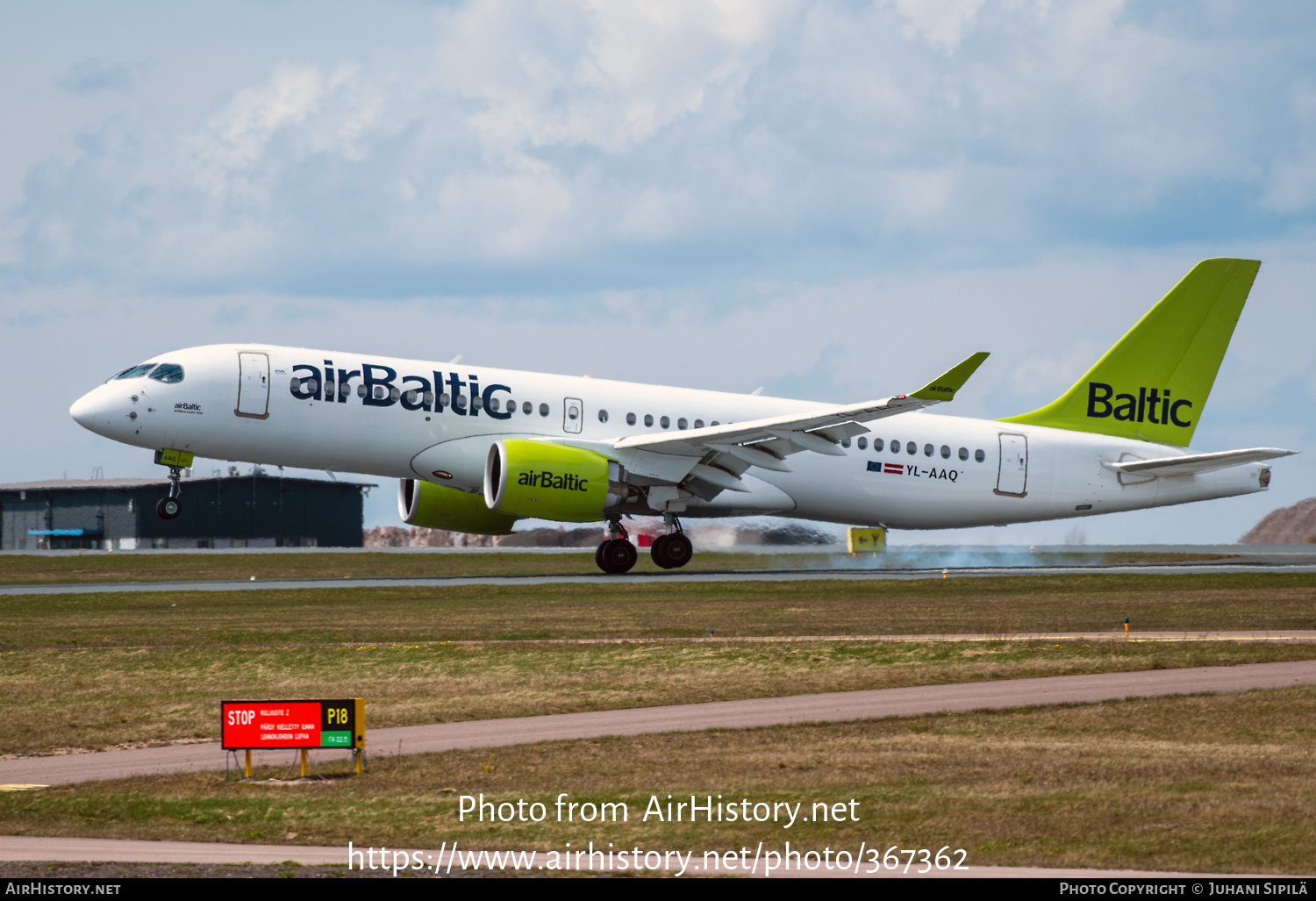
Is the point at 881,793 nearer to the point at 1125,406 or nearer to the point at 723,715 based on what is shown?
the point at 723,715

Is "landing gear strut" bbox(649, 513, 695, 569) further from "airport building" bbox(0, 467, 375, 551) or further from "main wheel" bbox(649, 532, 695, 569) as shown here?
"airport building" bbox(0, 467, 375, 551)

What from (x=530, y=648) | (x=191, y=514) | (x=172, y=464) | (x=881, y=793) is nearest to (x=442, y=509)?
(x=172, y=464)

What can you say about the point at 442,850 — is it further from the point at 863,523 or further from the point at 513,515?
the point at 863,523

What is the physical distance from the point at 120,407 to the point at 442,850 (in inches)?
1050

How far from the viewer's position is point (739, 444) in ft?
121

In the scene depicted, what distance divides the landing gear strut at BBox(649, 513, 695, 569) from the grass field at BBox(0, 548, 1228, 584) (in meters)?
2.23

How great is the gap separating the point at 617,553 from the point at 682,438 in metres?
4.51

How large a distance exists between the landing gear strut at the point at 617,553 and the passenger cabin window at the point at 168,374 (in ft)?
30.9

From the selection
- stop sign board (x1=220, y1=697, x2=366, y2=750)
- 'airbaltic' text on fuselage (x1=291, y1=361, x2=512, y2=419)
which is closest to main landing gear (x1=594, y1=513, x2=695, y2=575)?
'airbaltic' text on fuselage (x1=291, y1=361, x2=512, y2=419)

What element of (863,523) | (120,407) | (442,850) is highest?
(120,407)

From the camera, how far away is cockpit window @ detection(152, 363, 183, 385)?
112 ft

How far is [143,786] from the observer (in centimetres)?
1286
